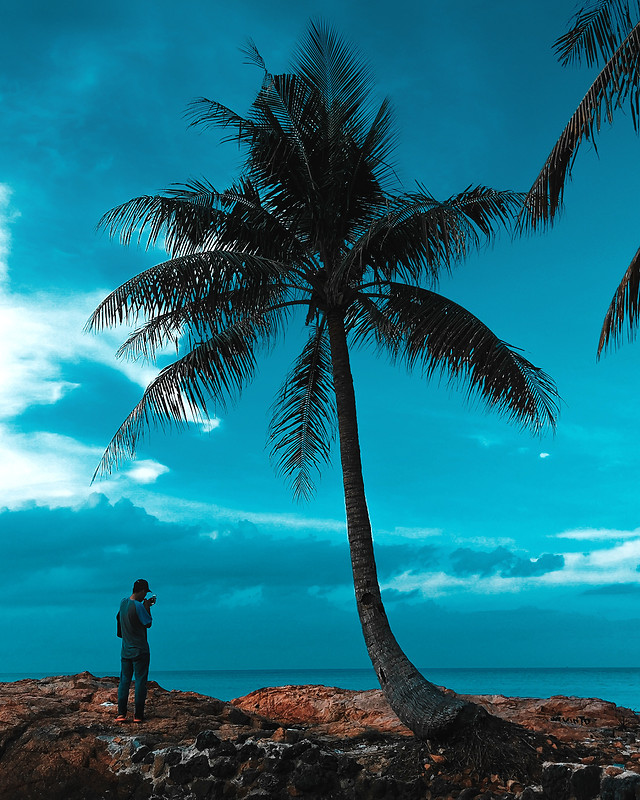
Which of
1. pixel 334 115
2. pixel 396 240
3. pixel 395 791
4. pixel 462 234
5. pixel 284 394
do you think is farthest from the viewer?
pixel 284 394

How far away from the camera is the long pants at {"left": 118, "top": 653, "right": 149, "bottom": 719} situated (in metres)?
10.0

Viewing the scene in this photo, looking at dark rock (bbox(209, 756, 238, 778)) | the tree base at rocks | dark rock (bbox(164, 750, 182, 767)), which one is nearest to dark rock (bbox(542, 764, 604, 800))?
the tree base at rocks

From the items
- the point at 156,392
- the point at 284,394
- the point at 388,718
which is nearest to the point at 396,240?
the point at 284,394

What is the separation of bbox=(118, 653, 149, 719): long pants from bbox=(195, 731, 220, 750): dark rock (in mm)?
1481

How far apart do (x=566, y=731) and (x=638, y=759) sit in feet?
4.36

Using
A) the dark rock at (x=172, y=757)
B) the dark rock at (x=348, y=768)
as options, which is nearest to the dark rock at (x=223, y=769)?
the dark rock at (x=172, y=757)

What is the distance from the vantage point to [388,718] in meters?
11.0

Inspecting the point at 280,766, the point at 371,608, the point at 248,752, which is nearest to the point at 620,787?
the point at 280,766

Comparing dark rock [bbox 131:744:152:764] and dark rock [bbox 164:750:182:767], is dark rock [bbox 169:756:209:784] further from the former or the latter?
dark rock [bbox 131:744:152:764]

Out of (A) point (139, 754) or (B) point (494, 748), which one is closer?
(B) point (494, 748)

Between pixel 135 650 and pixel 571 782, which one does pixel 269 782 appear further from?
pixel 571 782

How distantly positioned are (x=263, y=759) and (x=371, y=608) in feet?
8.19

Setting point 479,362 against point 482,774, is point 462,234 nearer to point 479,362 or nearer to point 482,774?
point 479,362

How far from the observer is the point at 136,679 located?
10.2 meters
